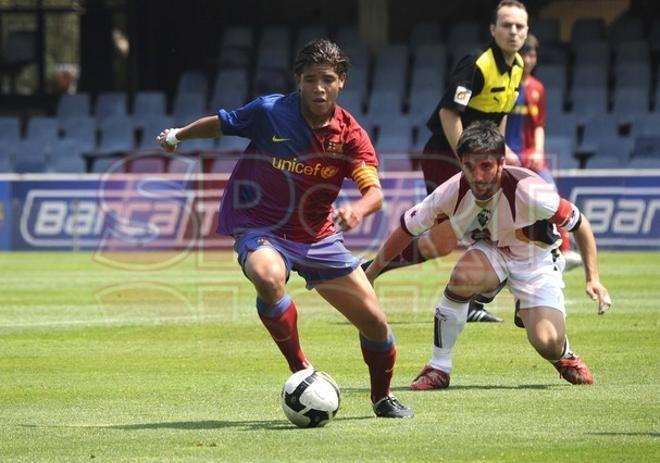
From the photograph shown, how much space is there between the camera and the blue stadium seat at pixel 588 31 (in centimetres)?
2855

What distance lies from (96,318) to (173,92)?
59.6ft

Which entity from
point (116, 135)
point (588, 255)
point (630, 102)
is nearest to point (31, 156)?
point (116, 135)

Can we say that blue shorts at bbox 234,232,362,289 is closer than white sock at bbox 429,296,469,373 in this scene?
Yes

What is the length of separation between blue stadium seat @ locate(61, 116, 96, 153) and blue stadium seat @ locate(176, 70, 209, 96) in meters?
1.83

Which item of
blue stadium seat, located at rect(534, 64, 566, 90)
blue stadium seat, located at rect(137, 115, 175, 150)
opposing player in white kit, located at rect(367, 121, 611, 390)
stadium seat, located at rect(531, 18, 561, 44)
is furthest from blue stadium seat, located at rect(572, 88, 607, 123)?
opposing player in white kit, located at rect(367, 121, 611, 390)

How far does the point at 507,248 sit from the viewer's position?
31.1 ft

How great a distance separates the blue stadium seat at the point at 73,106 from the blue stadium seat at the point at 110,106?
238mm

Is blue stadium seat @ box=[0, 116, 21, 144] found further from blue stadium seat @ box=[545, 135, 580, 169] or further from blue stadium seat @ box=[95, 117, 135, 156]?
blue stadium seat @ box=[545, 135, 580, 169]

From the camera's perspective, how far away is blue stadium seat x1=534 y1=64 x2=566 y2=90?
88.9 feet

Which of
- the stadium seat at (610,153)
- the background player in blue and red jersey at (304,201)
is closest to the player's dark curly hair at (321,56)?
the background player in blue and red jersey at (304,201)

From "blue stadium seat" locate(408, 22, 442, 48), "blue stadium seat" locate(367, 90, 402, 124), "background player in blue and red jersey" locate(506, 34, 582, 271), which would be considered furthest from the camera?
"blue stadium seat" locate(408, 22, 442, 48)

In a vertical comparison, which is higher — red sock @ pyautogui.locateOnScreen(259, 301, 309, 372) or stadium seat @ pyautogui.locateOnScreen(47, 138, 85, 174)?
red sock @ pyautogui.locateOnScreen(259, 301, 309, 372)

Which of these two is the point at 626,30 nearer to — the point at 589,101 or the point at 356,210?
the point at 589,101

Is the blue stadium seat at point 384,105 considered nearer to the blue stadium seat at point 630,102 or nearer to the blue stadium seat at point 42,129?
the blue stadium seat at point 630,102
